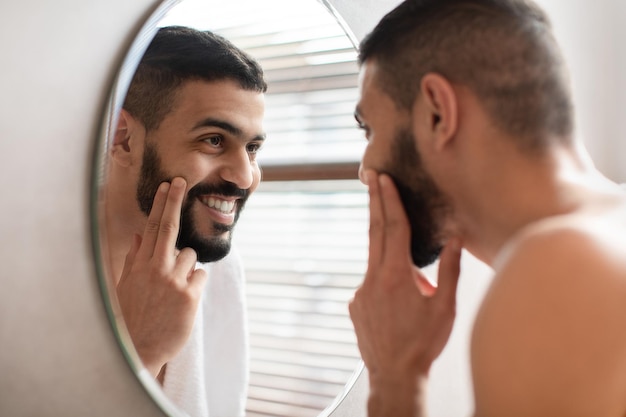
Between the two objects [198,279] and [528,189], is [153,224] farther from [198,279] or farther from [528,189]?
[528,189]

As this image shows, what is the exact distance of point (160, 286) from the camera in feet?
2.35

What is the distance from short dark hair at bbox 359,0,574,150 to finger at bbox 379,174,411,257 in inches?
5.2

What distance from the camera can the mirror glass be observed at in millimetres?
823

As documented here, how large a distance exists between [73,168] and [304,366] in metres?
0.48

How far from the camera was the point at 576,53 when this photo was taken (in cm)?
145

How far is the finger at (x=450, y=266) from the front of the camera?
2.76ft

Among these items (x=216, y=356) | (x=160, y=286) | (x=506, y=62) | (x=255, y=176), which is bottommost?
(x=216, y=356)

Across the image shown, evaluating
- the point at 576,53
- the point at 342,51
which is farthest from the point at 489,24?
the point at 576,53


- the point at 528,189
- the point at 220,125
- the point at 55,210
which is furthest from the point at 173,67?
the point at 528,189

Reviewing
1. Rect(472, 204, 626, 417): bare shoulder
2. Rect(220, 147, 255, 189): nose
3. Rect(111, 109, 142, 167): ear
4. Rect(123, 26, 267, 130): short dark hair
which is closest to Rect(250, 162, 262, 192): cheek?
Rect(220, 147, 255, 189): nose

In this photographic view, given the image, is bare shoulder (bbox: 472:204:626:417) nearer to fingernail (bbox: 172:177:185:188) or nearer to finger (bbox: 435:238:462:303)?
finger (bbox: 435:238:462:303)

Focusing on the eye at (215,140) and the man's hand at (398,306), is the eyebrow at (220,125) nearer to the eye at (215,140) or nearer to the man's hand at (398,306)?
the eye at (215,140)

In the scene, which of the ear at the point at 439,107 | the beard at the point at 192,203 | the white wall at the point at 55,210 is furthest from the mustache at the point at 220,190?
the ear at the point at 439,107

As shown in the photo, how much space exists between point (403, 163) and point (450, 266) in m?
0.14
